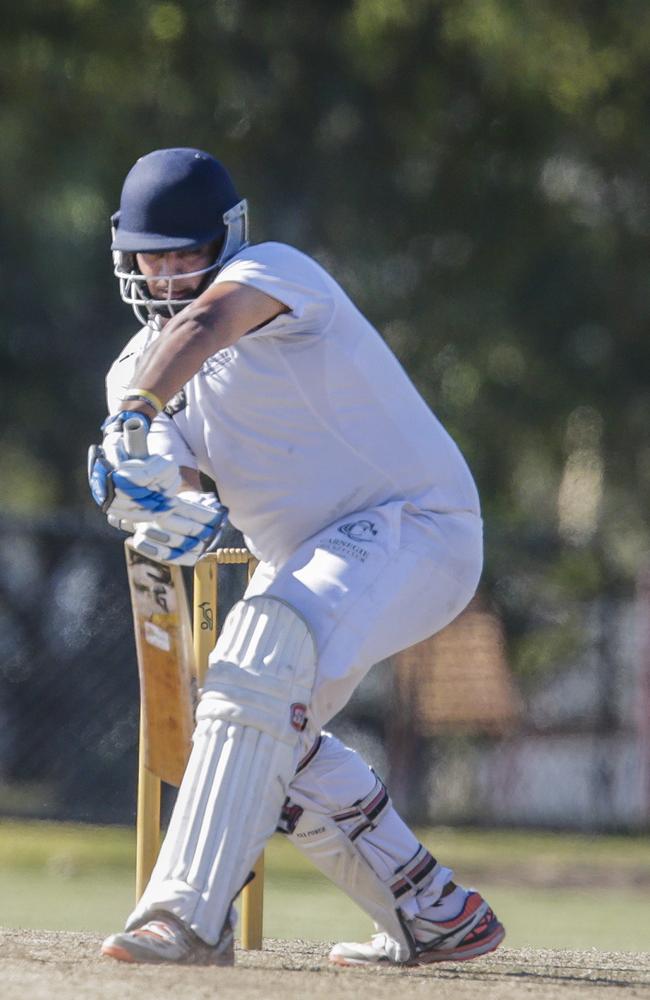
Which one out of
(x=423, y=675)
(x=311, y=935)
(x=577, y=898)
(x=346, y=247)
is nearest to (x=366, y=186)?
(x=346, y=247)

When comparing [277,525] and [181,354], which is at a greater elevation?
[181,354]

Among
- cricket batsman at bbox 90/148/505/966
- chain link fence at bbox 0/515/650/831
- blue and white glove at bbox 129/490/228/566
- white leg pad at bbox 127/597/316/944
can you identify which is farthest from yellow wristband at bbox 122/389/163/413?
chain link fence at bbox 0/515/650/831

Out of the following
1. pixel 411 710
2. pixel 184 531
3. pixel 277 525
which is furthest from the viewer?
pixel 411 710

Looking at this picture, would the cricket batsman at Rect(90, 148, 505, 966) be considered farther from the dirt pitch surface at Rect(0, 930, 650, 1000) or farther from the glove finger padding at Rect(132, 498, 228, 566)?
the dirt pitch surface at Rect(0, 930, 650, 1000)

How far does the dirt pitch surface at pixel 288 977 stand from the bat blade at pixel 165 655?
0.45 m

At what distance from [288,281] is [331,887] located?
179 inches

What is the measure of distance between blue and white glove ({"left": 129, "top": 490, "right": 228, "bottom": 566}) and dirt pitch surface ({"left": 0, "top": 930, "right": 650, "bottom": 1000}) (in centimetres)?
73

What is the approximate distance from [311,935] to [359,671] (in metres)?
2.28

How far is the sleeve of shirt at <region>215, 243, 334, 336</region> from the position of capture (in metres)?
3.38

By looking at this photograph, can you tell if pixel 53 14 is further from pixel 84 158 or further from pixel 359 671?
pixel 359 671

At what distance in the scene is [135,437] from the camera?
3.16m

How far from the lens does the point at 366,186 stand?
11.3 m

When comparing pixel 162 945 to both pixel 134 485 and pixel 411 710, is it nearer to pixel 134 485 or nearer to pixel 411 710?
pixel 134 485

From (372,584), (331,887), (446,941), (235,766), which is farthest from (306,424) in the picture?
(331,887)
